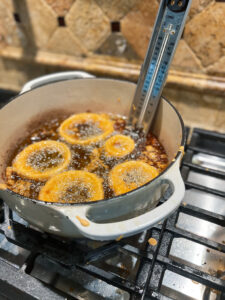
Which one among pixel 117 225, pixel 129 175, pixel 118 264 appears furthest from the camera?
pixel 129 175

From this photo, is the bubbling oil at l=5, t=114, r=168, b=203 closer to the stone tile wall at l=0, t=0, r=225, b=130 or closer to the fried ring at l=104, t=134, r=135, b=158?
the fried ring at l=104, t=134, r=135, b=158

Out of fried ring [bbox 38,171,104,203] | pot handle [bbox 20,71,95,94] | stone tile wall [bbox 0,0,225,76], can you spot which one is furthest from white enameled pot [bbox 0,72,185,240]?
stone tile wall [bbox 0,0,225,76]

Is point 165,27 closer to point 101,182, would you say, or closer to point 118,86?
point 118,86

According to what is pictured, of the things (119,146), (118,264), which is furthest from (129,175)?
(118,264)

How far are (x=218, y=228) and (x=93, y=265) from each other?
46cm

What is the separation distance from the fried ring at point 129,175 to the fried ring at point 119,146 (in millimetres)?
78

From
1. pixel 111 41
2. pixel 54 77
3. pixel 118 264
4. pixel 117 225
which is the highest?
pixel 111 41

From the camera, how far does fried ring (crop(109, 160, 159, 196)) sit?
0.88m

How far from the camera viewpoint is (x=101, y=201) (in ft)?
1.96

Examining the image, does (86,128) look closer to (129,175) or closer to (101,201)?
(129,175)

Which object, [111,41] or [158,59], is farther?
[111,41]

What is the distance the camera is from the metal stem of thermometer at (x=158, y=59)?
81 centimetres

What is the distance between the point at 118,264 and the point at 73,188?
28cm

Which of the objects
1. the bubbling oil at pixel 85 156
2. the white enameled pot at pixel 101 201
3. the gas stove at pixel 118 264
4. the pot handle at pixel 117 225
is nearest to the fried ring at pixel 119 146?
the bubbling oil at pixel 85 156
